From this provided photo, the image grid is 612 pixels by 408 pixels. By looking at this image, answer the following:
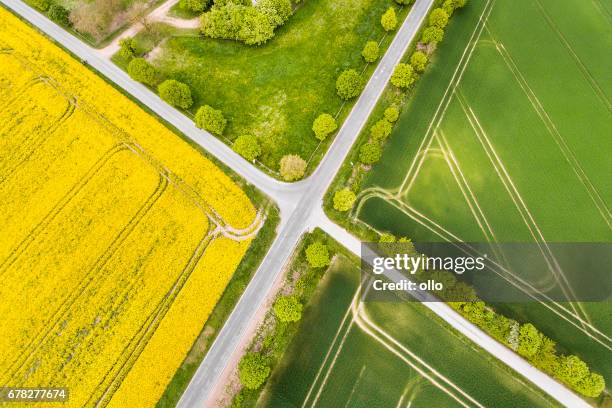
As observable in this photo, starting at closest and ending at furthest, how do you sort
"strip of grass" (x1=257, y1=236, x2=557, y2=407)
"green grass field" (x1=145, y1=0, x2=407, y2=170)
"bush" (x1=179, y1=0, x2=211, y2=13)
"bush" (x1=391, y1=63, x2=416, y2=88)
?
"strip of grass" (x1=257, y1=236, x2=557, y2=407), "bush" (x1=391, y1=63, x2=416, y2=88), "green grass field" (x1=145, y1=0, x2=407, y2=170), "bush" (x1=179, y1=0, x2=211, y2=13)

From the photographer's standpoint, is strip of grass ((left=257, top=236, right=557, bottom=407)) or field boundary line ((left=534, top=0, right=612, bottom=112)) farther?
field boundary line ((left=534, top=0, right=612, bottom=112))

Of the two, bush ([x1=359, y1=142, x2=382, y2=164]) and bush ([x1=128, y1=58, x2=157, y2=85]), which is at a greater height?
bush ([x1=359, y1=142, x2=382, y2=164])

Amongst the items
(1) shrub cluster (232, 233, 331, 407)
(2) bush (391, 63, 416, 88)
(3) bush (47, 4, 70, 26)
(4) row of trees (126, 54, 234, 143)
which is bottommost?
(1) shrub cluster (232, 233, 331, 407)

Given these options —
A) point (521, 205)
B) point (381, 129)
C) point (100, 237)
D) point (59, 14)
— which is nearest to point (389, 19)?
point (381, 129)

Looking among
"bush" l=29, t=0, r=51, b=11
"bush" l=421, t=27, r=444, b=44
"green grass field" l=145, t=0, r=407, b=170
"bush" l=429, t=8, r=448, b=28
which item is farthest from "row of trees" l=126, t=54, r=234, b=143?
"bush" l=429, t=8, r=448, b=28

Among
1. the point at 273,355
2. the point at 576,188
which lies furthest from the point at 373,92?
the point at 273,355

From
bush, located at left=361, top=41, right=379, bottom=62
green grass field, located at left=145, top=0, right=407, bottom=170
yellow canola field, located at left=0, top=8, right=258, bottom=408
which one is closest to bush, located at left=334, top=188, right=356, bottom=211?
green grass field, located at left=145, top=0, right=407, bottom=170

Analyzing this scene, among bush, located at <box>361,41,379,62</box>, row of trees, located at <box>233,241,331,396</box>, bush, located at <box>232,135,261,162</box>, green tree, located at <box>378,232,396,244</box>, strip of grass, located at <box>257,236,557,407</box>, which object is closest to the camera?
row of trees, located at <box>233,241,331,396</box>

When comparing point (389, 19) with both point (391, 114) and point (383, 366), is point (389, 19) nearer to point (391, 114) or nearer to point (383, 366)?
point (391, 114)

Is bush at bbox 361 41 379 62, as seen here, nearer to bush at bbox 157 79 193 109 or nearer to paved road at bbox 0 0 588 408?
paved road at bbox 0 0 588 408
